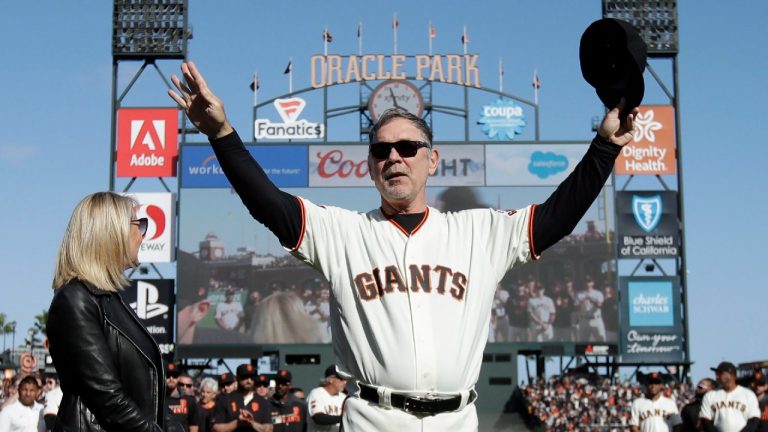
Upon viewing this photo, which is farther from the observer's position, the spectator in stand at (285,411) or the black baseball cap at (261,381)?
the black baseball cap at (261,381)

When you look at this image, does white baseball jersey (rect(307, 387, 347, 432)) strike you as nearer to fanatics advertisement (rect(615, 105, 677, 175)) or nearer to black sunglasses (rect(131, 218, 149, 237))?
black sunglasses (rect(131, 218, 149, 237))

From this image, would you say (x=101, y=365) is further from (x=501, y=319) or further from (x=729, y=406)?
(x=501, y=319)

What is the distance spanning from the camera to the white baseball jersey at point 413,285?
3529mm

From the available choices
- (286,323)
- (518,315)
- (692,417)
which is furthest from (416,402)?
(518,315)

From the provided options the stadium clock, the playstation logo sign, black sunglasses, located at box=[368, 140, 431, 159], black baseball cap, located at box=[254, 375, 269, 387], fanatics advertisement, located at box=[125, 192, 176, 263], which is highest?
the stadium clock

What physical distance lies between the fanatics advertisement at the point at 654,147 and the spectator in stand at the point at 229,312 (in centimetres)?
1293

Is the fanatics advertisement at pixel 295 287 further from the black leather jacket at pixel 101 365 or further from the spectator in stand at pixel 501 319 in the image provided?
the black leather jacket at pixel 101 365

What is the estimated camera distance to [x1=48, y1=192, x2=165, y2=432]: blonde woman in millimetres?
3514

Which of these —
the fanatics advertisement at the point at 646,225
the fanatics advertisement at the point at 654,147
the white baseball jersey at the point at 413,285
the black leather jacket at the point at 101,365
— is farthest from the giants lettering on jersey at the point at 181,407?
the fanatics advertisement at the point at 654,147

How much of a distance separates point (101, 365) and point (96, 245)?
18.2 inches

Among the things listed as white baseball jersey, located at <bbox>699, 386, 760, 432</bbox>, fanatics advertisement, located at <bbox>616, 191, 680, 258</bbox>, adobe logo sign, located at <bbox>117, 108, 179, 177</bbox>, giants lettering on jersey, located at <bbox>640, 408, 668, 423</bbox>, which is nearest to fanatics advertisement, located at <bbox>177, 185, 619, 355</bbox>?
fanatics advertisement, located at <bbox>616, 191, 680, 258</bbox>

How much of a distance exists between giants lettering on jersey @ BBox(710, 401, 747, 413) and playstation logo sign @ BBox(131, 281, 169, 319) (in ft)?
74.5

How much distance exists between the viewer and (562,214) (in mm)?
3713

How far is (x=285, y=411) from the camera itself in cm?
1277
